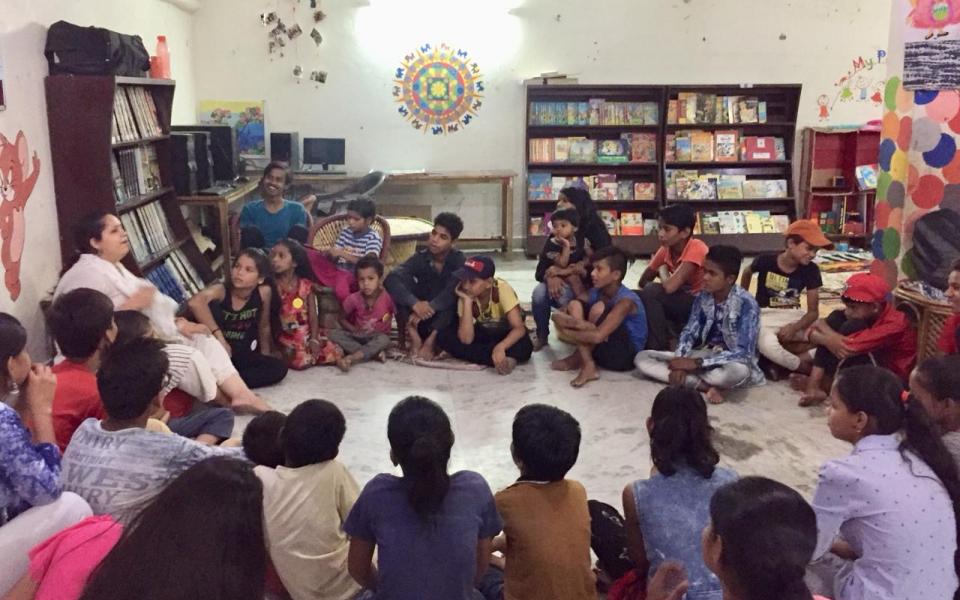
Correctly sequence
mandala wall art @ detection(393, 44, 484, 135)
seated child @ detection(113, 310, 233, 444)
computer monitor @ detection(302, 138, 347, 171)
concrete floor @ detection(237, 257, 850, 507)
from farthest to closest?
1. mandala wall art @ detection(393, 44, 484, 135)
2. computer monitor @ detection(302, 138, 347, 171)
3. concrete floor @ detection(237, 257, 850, 507)
4. seated child @ detection(113, 310, 233, 444)

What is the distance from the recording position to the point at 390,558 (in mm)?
1914

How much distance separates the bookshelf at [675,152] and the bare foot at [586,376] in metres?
3.72

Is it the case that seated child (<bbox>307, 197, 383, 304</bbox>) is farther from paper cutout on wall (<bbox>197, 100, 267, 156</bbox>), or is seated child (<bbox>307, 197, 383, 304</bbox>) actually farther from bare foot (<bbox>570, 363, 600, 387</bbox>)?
paper cutout on wall (<bbox>197, 100, 267, 156</bbox>)

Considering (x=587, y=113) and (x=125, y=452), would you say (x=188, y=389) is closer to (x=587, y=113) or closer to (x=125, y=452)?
(x=125, y=452)

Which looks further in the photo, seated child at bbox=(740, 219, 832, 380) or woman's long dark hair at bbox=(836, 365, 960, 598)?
seated child at bbox=(740, 219, 832, 380)

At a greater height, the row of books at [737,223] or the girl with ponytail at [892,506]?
the row of books at [737,223]

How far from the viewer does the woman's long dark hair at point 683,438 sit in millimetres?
2086

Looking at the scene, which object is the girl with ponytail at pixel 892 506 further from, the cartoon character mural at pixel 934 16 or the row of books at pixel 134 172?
the row of books at pixel 134 172

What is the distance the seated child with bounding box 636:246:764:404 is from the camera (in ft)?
13.5

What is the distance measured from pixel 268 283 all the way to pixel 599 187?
14.6ft

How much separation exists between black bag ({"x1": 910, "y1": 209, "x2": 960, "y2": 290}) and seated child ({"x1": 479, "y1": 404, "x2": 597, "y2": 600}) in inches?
124

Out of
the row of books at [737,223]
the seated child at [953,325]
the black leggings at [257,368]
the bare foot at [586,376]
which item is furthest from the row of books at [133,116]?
the row of books at [737,223]

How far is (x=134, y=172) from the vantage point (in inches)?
195

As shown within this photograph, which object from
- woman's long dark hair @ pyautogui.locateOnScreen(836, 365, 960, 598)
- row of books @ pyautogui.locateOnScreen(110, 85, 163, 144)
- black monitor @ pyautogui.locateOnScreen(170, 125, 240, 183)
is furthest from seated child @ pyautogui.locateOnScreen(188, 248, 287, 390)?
woman's long dark hair @ pyautogui.locateOnScreen(836, 365, 960, 598)
